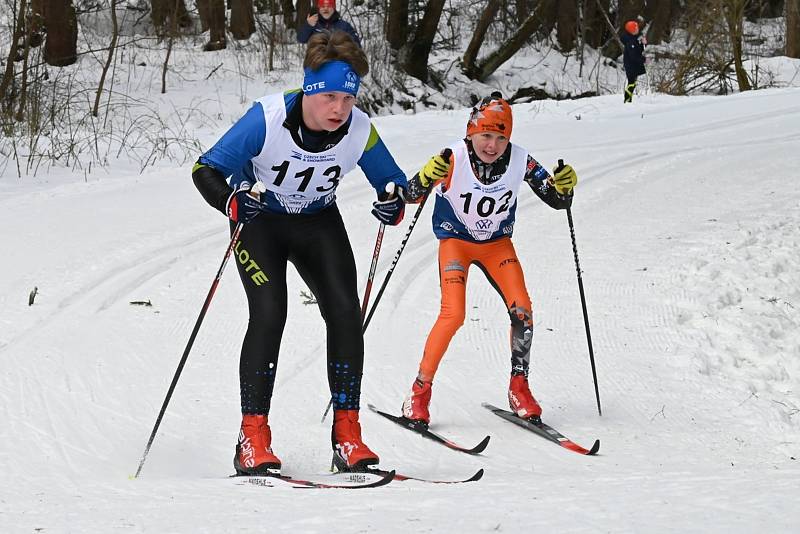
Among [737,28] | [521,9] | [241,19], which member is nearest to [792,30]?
[737,28]

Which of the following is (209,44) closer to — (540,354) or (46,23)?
(46,23)

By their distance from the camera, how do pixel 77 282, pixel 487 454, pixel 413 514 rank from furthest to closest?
pixel 77 282 < pixel 487 454 < pixel 413 514

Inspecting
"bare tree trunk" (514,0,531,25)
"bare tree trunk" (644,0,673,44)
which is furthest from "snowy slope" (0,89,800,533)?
"bare tree trunk" (644,0,673,44)

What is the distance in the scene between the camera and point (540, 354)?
6305mm

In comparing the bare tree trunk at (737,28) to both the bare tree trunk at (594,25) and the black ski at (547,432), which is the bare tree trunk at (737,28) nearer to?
the bare tree trunk at (594,25)

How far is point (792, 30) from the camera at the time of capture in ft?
68.5

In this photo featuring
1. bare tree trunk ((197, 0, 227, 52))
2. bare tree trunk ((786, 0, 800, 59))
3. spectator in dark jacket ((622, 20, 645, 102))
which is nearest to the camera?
spectator in dark jacket ((622, 20, 645, 102))

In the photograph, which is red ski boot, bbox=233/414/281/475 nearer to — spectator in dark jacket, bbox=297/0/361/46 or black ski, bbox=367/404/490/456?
black ski, bbox=367/404/490/456

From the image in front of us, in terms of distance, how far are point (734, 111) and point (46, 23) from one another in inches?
414

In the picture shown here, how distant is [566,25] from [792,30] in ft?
16.7

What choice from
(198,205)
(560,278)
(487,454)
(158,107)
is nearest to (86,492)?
(487,454)

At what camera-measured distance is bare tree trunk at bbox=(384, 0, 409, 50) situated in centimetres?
1820

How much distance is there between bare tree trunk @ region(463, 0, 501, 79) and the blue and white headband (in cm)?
1602

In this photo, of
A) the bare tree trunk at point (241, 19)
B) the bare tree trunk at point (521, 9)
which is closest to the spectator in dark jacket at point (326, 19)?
the bare tree trunk at point (241, 19)
